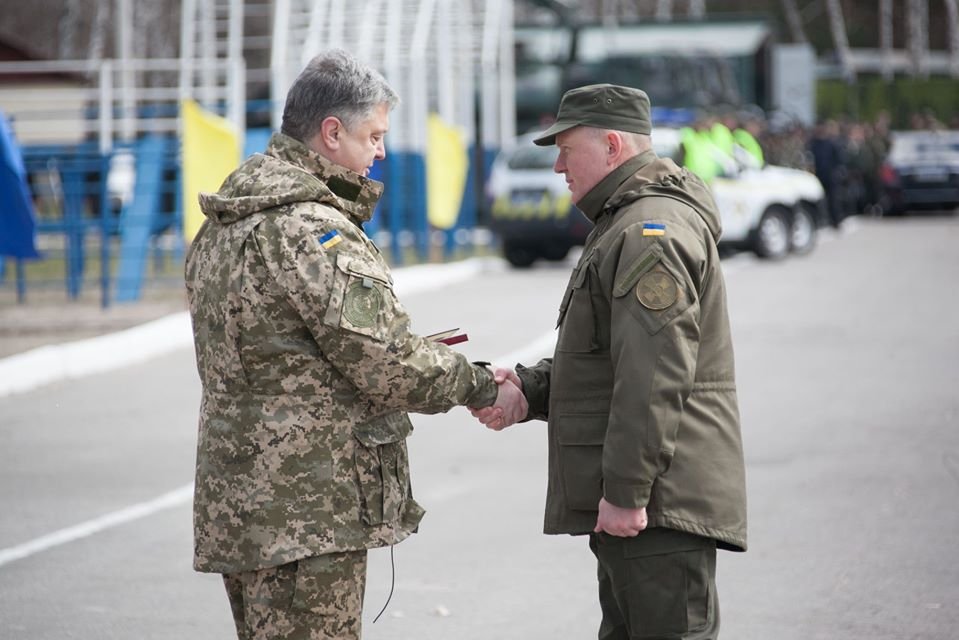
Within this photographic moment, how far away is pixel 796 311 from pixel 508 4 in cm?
1388

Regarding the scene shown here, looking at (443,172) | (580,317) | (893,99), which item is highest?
(580,317)

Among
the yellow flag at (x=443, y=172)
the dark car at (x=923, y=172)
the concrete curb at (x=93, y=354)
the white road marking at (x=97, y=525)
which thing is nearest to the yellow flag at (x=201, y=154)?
the concrete curb at (x=93, y=354)

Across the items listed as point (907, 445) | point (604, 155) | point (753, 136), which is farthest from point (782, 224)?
point (604, 155)

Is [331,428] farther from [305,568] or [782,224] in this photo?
[782,224]

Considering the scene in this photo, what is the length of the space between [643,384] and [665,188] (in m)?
0.54

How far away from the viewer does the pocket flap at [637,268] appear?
11.7 feet

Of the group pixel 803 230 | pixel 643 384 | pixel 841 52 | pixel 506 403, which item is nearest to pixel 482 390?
pixel 506 403

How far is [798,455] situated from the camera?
8.43 m

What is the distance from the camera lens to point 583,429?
Result: 375cm

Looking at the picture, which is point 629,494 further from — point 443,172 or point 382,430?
point 443,172

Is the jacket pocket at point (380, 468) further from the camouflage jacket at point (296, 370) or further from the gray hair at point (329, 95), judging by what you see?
the gray hair at point (329, 95)

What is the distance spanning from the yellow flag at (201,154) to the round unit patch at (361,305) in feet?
39.7

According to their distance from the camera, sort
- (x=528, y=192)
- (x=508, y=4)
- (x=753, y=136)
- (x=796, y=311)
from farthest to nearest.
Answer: (x=508, y=4) < (x=753, y=136) < (x=528, y=192) < (x=796, y=311)

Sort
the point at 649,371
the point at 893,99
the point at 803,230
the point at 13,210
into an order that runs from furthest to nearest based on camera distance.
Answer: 1. the point at 893,99
2. the point at 803,230
3. the point at 13,210
4. the point at 649,371
